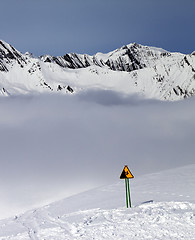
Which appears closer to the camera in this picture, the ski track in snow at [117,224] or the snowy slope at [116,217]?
the ski track in snow at [117,224]

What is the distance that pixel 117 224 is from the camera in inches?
466

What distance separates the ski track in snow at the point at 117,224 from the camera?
10.6 m

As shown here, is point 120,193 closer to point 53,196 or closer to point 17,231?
point 17,231

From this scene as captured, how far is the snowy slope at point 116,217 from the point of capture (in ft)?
35.4

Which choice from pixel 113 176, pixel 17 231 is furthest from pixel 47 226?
pixel 113 176

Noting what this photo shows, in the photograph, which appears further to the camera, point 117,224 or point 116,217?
point 116,217

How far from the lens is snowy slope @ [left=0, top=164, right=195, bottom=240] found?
10.8m

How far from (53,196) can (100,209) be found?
16538mm

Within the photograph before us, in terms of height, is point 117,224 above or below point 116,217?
below

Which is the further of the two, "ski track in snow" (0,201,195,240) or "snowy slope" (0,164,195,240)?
"snowy slope" (0,164,195,240)

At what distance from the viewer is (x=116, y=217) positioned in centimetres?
1291

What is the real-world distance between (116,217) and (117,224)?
3.52ft

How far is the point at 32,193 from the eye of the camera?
31781 mm

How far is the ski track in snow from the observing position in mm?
10555
